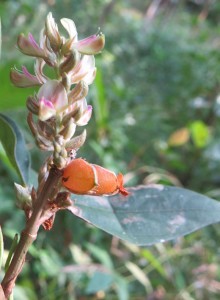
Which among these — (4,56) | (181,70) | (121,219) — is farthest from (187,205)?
(181,70)

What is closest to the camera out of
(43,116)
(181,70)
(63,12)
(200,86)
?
(43,116)

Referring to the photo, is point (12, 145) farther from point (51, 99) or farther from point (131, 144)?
point (131, 144)

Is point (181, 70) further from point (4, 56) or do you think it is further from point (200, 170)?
point (4, 56)

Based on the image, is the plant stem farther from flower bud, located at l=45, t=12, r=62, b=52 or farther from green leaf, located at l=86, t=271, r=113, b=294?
green leaf, located at l=86, t=271, r=113, b=294

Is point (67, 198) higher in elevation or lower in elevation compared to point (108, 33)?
higher

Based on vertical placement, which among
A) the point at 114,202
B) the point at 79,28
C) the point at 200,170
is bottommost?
the point at 200,170

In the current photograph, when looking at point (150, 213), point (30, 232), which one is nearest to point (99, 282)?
point (150, 213)

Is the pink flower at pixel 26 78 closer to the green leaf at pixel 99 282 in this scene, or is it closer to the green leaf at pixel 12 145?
the green leaf at pixel 12 145
